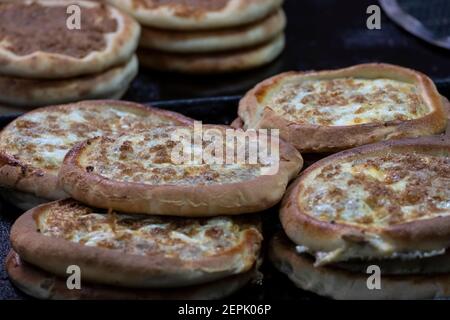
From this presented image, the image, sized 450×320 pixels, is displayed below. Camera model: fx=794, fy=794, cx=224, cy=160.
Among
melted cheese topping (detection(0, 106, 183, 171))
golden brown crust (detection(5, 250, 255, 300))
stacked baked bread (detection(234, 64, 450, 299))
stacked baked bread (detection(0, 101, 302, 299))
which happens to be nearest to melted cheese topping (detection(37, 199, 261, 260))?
stacked baked bread (detection(0, 101, 302, 299))

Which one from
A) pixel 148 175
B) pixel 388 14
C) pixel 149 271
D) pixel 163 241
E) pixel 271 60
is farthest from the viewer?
pixel 388 14

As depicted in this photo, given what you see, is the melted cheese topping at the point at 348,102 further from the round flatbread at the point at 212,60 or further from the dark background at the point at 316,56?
the round flatbread at the point at 212,60

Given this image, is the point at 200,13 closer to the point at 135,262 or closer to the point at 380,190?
the point at 380,190

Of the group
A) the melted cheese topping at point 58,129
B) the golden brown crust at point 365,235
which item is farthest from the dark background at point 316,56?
the golden brown crust at point 365,235

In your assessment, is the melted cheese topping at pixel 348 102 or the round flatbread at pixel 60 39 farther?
the round flatbread at pixel 60 39

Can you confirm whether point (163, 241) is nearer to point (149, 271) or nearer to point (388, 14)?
point (149, 271)

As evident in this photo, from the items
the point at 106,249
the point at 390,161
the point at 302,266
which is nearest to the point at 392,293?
the point at 302,266
